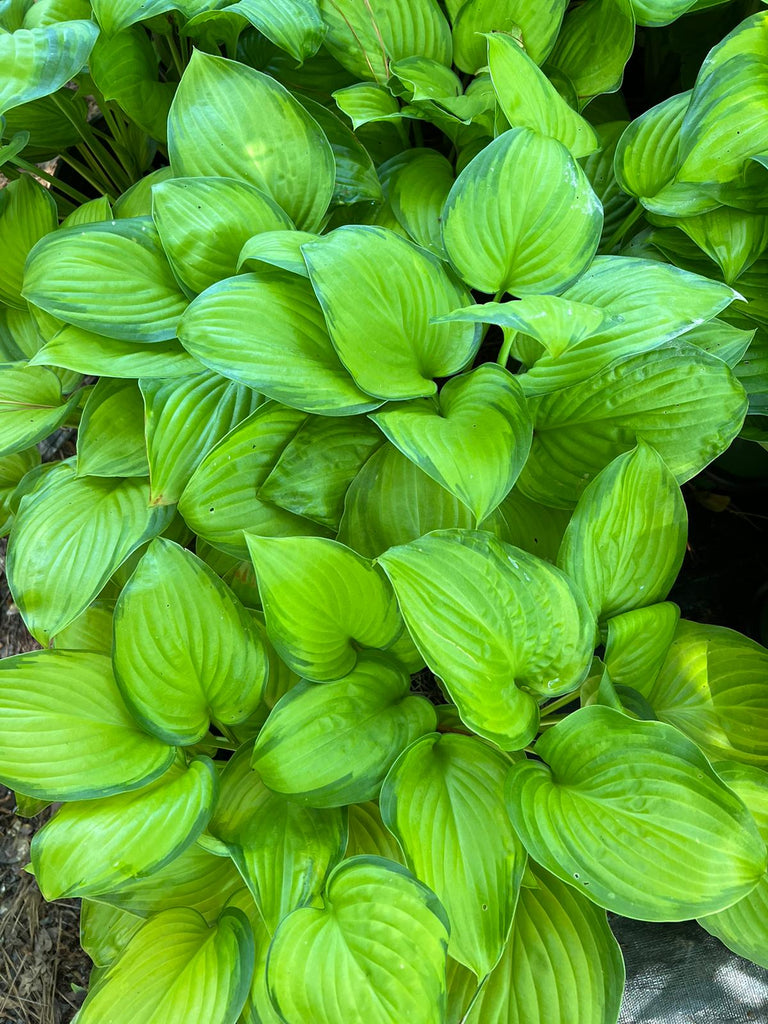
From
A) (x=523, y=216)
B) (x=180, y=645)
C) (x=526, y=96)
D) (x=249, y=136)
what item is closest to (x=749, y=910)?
(x=180, y=645)

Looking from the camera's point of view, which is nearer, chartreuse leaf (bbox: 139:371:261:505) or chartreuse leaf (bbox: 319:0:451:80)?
chartreuse leaf (bbox: 139:371:261:505)

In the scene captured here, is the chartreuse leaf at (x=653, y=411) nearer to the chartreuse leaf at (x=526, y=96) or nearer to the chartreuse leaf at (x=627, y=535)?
the chartreuse leaf at (x=627, y=535)

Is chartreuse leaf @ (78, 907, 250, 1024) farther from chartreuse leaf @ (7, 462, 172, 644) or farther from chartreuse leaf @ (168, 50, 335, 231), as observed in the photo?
chartreuse leaf @ (168, 50, 335, 231)

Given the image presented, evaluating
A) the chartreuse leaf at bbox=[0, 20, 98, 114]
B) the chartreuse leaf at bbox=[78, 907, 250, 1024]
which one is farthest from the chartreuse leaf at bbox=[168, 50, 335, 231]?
the chartreuse leaf at bbox=[78, 907, 250, 1024]

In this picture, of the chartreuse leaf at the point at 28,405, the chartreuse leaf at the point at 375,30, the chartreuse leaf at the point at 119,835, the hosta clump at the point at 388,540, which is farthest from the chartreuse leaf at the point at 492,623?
the chartreuse leaf at the point at 375,30

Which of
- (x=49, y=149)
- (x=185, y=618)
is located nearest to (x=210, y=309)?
(x=185, y=618)
